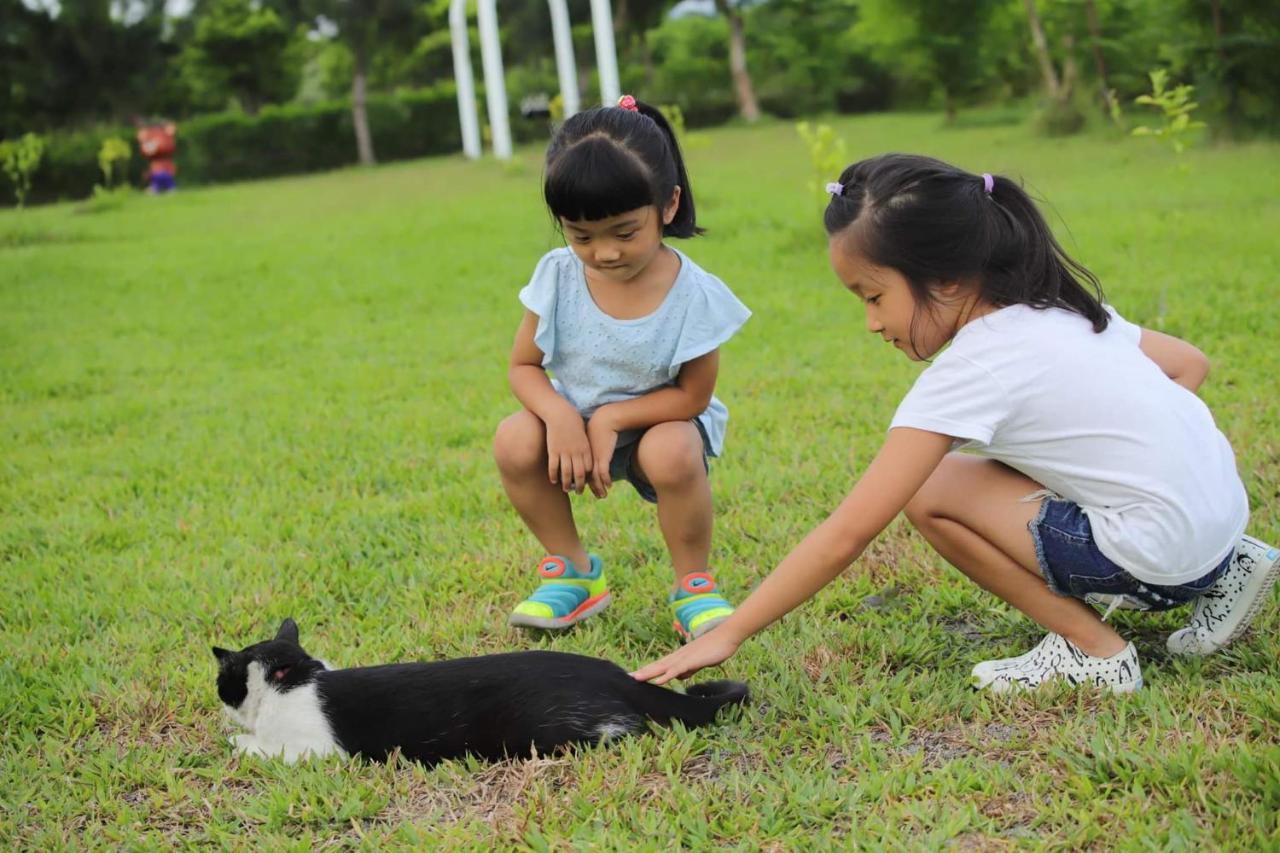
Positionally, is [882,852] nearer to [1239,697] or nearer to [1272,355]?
[1239,697]

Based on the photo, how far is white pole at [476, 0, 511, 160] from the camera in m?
21.4

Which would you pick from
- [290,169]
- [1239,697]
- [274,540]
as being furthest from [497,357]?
[290,169]

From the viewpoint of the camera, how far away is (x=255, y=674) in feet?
7.73

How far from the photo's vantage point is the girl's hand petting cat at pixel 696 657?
2189 millimetres

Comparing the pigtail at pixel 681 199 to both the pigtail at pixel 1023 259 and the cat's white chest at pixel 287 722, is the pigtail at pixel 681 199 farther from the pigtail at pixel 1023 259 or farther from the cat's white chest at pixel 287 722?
the cat's white chest at pixel 287 722

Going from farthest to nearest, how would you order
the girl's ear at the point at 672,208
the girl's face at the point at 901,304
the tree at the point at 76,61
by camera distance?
the tree at the point at 76,61 → the girl's ear at the point at 672,208 → the girl's face at the point at 901,304

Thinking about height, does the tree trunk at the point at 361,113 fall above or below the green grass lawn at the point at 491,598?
above

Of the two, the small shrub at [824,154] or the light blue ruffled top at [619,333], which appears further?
the small shrub at [824,154]

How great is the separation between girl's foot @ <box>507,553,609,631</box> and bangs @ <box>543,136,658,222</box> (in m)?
0.89

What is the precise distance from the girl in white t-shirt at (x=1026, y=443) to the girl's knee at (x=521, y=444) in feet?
2.76

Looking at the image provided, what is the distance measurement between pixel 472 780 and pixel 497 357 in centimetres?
412

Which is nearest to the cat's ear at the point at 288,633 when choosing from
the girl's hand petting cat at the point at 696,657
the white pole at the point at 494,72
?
the girl's hand petting cat at the point at 696,657

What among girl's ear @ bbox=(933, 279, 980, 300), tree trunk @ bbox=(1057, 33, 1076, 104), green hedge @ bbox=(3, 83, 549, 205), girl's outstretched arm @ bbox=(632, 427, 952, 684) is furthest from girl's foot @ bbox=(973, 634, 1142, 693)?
green hedge @ bbox=(3, 83, 549, 205)

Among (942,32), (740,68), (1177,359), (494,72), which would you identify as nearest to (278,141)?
(494,72)
